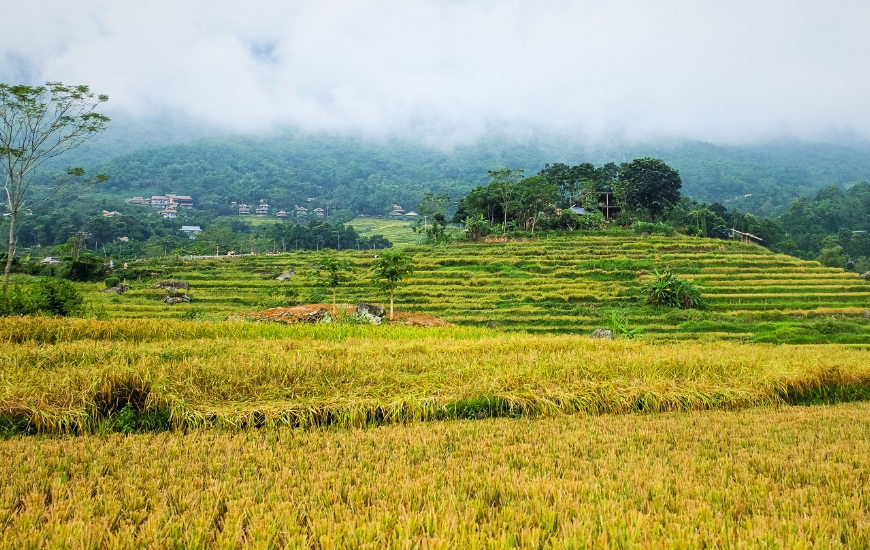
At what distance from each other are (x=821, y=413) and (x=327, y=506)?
6.11 m

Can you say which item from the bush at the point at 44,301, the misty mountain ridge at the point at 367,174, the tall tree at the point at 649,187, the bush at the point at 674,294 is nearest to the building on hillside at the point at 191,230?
the misty mountain ridge at the point at 367,174

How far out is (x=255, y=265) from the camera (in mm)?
35125

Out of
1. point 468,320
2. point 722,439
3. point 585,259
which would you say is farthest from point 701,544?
point 585,259

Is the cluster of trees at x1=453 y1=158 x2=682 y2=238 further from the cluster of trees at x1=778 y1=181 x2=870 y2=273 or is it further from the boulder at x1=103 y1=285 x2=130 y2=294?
the boulder at x1=103 y1=285 x2=130 y2=294

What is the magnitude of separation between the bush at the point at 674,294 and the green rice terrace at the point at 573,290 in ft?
2.49

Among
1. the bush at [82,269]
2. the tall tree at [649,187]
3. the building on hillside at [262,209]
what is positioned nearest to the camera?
the bush at [82,269]

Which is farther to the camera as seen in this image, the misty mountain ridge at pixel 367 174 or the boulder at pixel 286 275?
the misty mountain ridge at pixel 367 174

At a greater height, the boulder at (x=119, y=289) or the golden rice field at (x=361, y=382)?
the golden rice field at (x=361, y=382)

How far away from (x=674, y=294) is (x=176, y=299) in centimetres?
2607

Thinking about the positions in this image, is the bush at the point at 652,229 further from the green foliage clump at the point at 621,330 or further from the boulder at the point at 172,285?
the boulder at the point at 172,285

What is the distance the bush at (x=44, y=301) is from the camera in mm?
13566

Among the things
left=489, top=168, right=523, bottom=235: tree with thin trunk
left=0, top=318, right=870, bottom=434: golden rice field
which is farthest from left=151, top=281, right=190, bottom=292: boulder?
left=489, top=168, right=523, bottom=235: tree with thin trunk

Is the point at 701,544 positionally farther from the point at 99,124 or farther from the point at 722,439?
the point at 99,124

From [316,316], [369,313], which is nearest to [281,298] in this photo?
[316,316]
